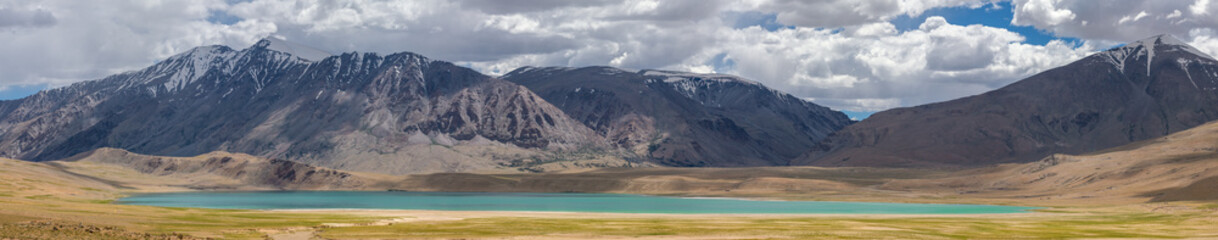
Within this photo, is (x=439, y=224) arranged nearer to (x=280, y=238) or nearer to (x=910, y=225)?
(x=280, y=238)

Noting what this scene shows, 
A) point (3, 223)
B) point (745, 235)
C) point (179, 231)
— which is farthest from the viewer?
point (745, 235)

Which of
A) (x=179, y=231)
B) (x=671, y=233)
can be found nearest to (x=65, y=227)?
(x=179, y=231)

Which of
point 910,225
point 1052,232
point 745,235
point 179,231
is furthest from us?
point 910,225

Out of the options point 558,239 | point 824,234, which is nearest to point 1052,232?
point 824,234

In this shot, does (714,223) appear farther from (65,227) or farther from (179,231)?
(65,227)

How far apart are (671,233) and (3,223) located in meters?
58.9

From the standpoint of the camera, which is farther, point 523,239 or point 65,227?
point 523,239

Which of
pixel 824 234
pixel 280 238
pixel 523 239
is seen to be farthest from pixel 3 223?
pixel 824 234

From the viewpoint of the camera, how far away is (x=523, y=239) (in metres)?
91.8

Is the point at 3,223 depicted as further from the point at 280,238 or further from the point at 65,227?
the point at 280,238

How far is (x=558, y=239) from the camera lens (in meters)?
92.3

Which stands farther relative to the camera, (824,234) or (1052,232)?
(1052,232)

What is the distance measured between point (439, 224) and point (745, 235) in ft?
118

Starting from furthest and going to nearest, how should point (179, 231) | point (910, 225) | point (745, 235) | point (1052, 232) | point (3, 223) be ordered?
point (910, 225)
point (1052, 232)
point (745, 235)
point (179, 231)
point (3, 223)
